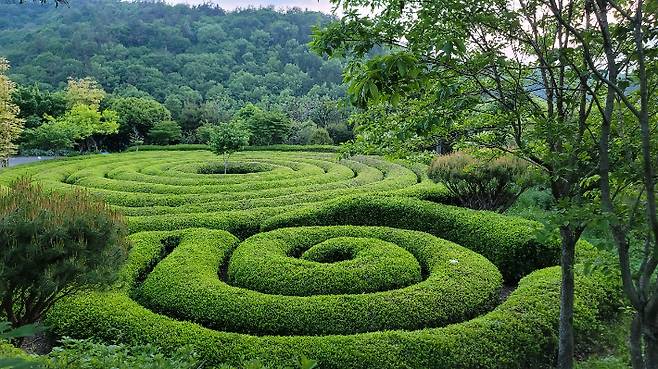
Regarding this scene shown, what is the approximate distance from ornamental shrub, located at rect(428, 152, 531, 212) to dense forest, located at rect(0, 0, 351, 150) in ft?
103

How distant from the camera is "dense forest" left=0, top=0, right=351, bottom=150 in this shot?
175 feet

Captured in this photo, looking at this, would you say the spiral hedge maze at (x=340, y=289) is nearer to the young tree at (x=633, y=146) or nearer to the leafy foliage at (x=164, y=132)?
the young tree at (x=633, y=146)

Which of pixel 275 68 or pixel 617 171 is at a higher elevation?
pixel 275 68

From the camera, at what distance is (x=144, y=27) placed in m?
82.2

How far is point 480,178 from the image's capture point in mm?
13969

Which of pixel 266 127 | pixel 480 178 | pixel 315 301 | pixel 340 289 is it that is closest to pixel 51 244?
pixel 315 301

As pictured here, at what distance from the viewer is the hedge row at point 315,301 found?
802cm

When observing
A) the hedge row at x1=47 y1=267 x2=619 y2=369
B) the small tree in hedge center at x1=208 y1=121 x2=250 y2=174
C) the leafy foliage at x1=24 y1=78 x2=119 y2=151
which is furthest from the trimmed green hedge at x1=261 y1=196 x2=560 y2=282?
the leafy foliage at x1=24 y1=78 x2=119 y2=151

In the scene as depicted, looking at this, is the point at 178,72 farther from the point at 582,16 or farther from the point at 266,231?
the point at 582,16

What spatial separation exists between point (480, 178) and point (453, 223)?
6.45 feet

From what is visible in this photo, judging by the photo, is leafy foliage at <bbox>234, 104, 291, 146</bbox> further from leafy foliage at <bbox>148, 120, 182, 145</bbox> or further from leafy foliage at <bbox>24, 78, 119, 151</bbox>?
leafy foliage at <bbox>24, 78, 119, 151</bbox>

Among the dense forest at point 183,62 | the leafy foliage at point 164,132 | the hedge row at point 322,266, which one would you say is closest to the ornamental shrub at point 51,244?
the hedge row at point 322,266

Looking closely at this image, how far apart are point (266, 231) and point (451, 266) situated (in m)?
5.37

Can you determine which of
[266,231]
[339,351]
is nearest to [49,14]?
[266,231]
